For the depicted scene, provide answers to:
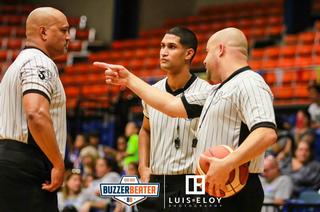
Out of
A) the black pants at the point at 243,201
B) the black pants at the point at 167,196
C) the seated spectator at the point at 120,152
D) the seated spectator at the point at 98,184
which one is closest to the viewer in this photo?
the black pants at the point at 243,201

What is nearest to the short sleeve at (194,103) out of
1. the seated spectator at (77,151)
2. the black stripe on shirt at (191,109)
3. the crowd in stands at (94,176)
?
the black stripe on shirt at (191,109)

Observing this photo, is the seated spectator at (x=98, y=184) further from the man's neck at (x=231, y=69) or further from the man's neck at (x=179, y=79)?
the man's neck at (x=231, y=69)

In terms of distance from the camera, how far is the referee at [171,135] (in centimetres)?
584

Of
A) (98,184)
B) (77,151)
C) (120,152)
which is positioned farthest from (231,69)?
(77,151)

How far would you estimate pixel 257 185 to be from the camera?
4770 millimetres

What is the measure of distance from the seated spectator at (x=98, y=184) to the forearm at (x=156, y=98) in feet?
19.1

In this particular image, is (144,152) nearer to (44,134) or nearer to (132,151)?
(44,134)

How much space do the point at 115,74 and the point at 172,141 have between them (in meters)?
1.06

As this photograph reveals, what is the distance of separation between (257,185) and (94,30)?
789 inches

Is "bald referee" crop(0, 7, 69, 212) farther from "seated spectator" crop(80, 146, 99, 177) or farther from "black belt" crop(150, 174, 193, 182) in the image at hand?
"seated spectator" crop(80, 146, 99, 177)

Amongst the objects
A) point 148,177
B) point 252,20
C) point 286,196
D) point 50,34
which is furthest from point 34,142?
point 252,20

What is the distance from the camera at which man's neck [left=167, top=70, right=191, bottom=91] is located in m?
6.08

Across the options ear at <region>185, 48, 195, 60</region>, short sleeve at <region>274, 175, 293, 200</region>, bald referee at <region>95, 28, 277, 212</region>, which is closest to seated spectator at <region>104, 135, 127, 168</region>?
short sleeve at <region>274, 175, 293, 200</region>

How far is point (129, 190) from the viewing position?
16.7 feet
